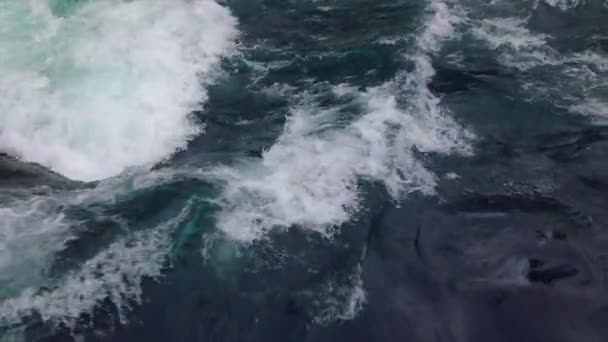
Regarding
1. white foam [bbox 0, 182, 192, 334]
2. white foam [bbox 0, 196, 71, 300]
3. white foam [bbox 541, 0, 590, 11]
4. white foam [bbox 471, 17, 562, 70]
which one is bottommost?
white foam [bbox 0, 182, 192, 334]

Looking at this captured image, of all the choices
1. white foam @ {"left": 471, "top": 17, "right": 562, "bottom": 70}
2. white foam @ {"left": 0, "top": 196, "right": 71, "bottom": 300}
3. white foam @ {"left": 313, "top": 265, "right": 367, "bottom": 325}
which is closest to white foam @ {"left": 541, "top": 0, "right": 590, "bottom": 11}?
white foam @ {"left": 471, "top": 17, "right": 562, "bottom": 70}

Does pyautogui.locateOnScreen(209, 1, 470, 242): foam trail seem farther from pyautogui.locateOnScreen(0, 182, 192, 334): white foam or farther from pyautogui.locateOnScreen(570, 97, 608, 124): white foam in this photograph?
pyautogui.locateOnScreen(570, 97, 608, 124): white foam

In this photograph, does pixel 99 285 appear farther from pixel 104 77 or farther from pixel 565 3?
pixel 565 3

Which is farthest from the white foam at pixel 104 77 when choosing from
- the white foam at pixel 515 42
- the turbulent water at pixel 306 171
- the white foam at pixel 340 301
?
the white foam at pixel 515 42

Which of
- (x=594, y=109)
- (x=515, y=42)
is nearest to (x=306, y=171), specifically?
(x=594, y=109)

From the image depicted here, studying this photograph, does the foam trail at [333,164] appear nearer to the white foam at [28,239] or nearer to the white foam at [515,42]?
the white foam at [515,42]
